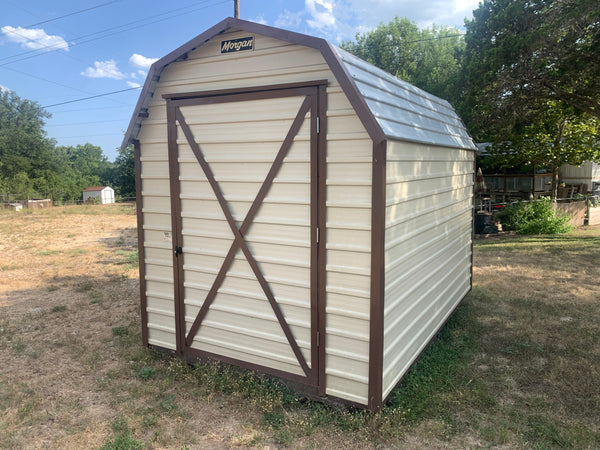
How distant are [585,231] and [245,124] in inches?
588

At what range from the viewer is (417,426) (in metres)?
3.71

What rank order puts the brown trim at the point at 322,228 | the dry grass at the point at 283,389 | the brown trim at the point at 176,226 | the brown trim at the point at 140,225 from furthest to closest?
the brown trim at the point at 140,225 → the brown trim at the point at 176,226 → the brown trim at the point at 322,228 → the dry grass at the point at 283,389

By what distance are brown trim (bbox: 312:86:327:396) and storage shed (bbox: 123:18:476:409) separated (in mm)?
10

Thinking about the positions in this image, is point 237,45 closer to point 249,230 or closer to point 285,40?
point 285,40

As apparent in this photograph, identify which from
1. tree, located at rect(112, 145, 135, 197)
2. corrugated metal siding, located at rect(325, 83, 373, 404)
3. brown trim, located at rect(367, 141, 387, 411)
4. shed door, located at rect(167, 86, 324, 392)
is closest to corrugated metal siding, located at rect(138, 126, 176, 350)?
shed door, located at rect(167, 86, 324, 392)

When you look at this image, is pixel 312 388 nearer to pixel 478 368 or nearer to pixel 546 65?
pixel 478 368

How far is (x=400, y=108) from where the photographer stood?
4.25m

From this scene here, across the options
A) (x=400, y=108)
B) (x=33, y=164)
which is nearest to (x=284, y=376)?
(x=400, y=108)

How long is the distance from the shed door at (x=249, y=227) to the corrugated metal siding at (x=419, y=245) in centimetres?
65

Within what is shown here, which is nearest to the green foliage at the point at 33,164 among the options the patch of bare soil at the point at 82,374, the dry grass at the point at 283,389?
the patch of bare soil at the point at 82,374

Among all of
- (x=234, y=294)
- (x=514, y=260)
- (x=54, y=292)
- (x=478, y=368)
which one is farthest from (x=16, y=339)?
(x=514, y=260)

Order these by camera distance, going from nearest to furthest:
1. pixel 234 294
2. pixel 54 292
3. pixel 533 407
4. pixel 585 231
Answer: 1. pixel 533 407
2. pixel 234 294
3. pixel 54 292
4. pixel 585 231

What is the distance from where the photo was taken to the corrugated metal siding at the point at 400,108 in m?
3.64

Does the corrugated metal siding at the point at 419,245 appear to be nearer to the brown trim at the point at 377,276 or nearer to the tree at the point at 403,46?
the brown trim at the point at 377,276
